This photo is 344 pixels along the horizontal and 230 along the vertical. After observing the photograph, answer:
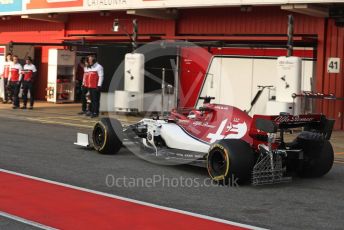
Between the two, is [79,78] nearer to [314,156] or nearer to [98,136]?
[98,136]

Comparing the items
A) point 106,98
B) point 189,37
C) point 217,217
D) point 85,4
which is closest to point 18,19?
point 85,4

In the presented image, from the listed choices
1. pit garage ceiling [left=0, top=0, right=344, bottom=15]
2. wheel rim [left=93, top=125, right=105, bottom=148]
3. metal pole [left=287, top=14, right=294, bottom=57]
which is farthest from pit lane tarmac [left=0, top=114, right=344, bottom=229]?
pit garage ceiling [left=0, top=0, right=344, bottom=15]

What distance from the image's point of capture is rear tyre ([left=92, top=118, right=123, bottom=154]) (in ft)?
33.9

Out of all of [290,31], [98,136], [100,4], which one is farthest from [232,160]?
[100,4]

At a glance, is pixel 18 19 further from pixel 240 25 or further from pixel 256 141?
pixel 256 141

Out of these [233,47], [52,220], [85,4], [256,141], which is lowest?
[52,220]

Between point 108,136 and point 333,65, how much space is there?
8957 mm

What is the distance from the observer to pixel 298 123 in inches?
332

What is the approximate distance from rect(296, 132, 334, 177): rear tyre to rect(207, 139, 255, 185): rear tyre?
1.22 m

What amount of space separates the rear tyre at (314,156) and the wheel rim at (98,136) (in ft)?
11.8

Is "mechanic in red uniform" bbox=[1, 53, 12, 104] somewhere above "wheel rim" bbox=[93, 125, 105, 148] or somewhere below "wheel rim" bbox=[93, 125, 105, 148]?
above

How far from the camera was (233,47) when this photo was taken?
19172 millimetres

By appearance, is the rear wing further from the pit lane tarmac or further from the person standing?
the person standing

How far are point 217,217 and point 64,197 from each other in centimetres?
197
